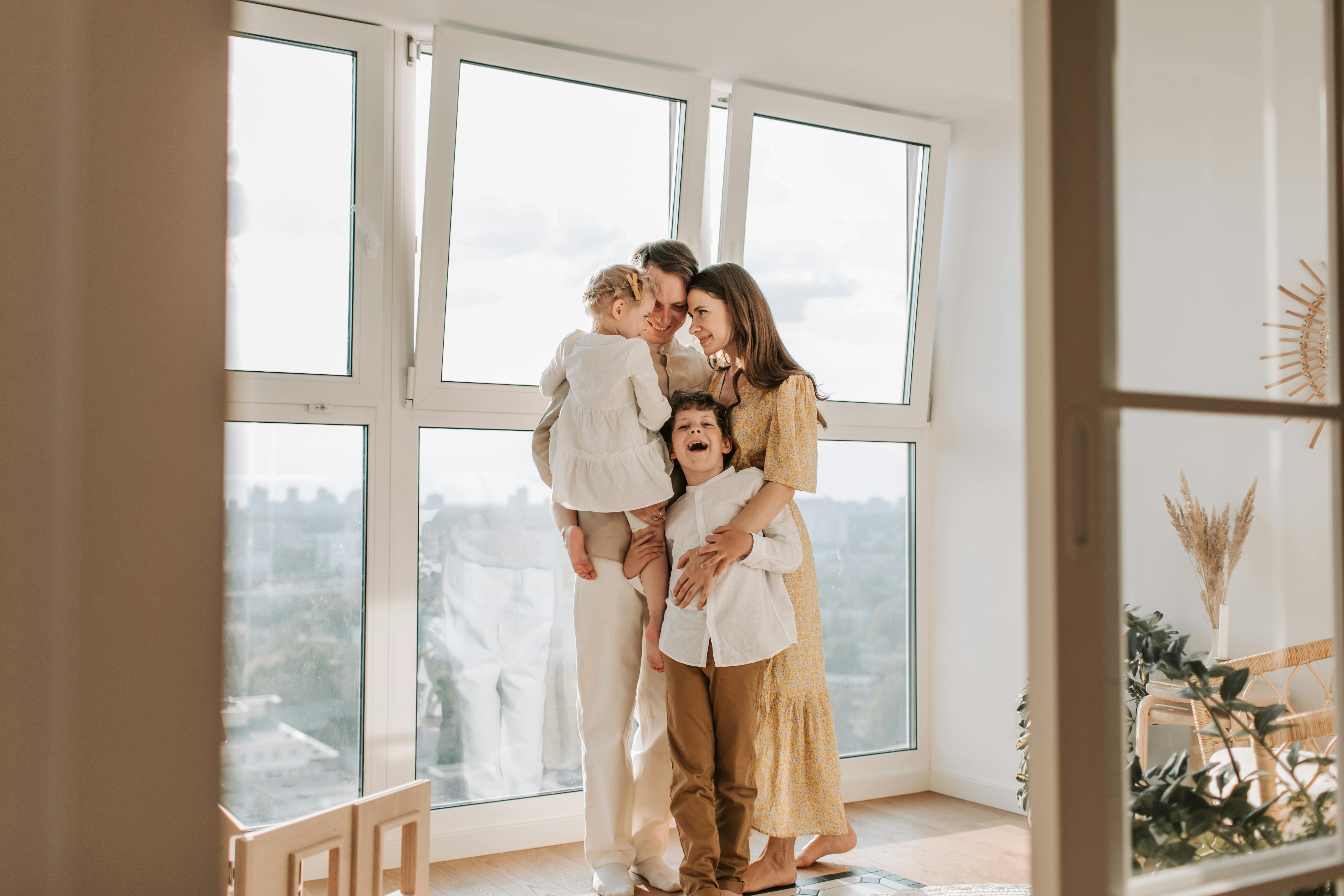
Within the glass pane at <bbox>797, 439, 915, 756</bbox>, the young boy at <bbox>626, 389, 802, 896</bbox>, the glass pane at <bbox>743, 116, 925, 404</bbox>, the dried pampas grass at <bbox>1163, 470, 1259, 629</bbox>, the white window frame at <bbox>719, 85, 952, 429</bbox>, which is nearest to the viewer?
the dried pampas grass at <bbox>1163, 470, 1259, 629</bbox>

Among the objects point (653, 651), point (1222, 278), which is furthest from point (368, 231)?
point (1222, 278)

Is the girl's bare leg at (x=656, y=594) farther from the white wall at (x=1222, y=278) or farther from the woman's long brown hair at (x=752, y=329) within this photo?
the white wall at (x=1222, y=278)

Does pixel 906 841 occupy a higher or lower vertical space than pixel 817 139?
lower

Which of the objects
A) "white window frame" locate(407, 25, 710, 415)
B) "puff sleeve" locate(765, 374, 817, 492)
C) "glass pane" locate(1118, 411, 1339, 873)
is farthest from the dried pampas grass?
"white window frame" locate(407, 25, 710, 415)

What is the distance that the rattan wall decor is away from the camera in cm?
102

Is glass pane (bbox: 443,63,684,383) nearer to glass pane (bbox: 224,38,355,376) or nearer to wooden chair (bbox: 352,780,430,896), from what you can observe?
glass pane (bbox: 224,38,355,376)

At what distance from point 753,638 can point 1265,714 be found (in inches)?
51.1

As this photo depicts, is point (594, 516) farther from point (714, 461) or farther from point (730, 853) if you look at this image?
point (730, 853)

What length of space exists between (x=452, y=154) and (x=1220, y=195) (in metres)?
2.07

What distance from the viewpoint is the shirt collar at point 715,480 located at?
2.34 m

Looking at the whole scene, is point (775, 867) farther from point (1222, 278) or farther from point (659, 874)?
point (1222, 278)

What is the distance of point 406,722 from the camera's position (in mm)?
2570

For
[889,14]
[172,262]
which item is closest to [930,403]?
[889,14]

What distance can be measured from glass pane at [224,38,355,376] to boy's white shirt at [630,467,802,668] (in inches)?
42.1
